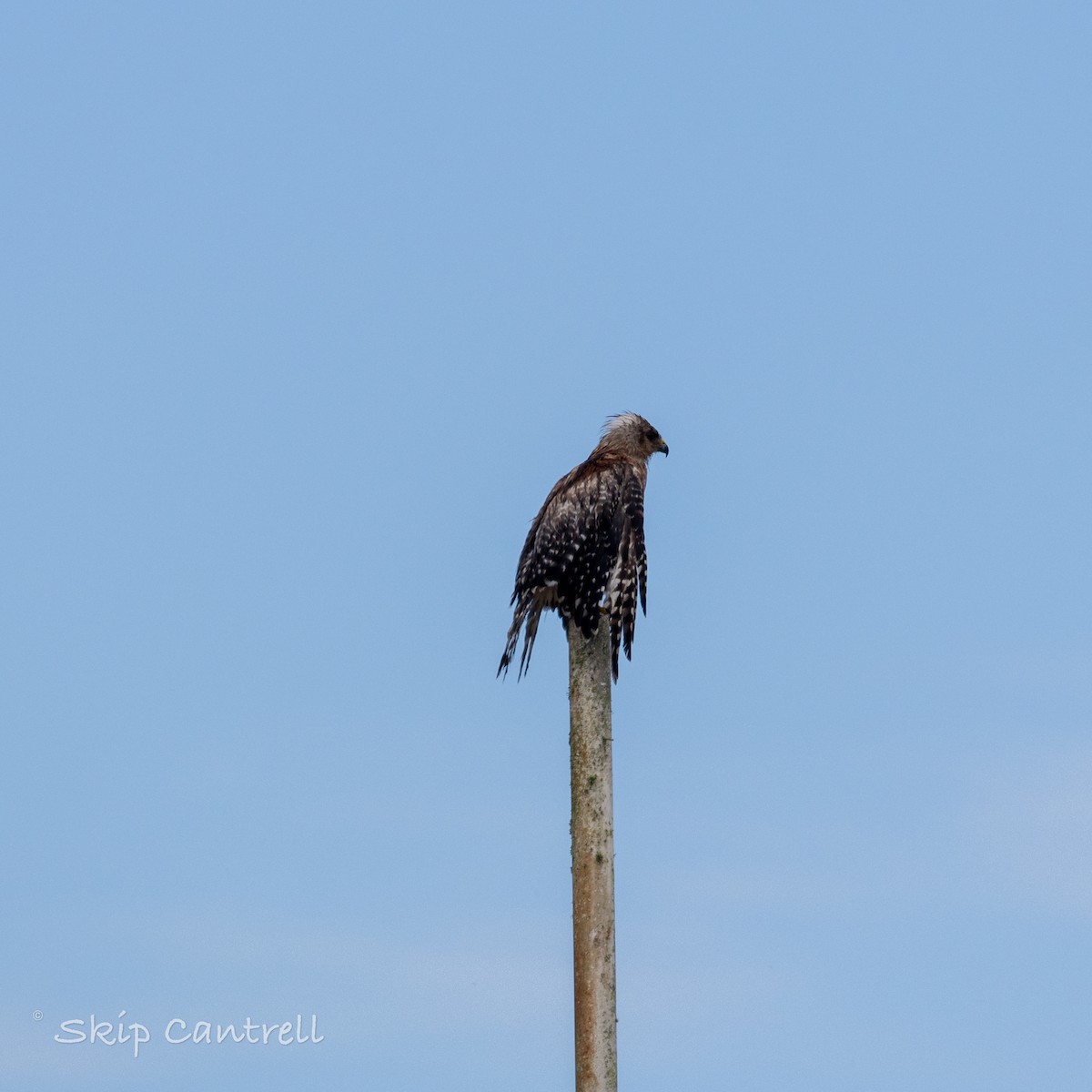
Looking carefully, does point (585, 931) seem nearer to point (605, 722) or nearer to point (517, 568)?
point (605, 722)

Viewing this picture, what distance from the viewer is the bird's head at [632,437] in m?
13.9

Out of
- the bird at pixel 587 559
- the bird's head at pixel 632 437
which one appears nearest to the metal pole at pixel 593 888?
the bird at pixel 587 559

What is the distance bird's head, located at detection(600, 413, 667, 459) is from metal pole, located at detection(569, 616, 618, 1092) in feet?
10.9

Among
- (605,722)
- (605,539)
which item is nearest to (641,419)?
(605,539)

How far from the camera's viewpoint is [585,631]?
38.1 ft

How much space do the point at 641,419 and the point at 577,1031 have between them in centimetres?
552

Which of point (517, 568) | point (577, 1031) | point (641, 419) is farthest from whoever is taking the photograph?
point (641, 419)

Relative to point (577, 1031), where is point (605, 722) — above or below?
above

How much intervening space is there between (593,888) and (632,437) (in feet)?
15.1

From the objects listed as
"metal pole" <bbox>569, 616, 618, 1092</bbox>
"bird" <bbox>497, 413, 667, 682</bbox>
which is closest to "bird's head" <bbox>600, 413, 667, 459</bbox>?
"bird" <bbox>497, 413, 667, 682</bbox>

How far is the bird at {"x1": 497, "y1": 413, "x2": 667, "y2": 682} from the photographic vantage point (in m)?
11.8

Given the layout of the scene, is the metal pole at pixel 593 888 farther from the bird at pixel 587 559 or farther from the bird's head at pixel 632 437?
the bird's head at pixel 632 437

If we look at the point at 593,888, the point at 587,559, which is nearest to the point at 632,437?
the point at 587,559

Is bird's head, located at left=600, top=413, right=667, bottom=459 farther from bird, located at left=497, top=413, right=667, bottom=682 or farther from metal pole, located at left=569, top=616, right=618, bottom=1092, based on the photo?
metal pole, located at left=569, top=616, right=618, bottom=1092
